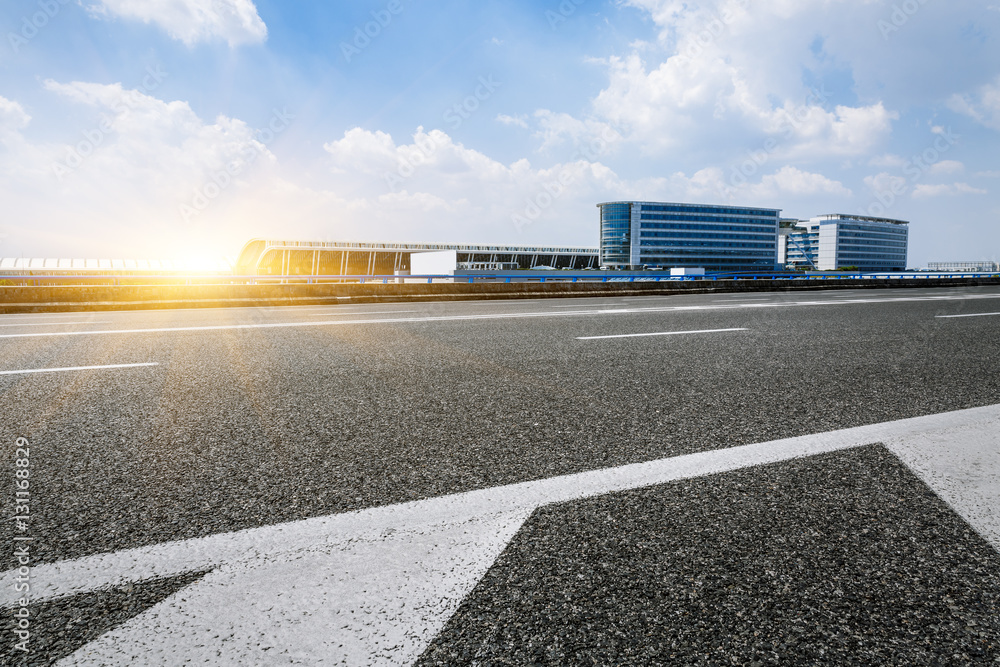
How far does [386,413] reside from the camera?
121 inches

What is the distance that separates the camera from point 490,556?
153 cm

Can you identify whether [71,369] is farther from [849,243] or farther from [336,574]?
[849,243]

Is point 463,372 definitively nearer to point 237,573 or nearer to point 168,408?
point 168,408

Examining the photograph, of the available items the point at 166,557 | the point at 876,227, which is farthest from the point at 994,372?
the point at 876,227

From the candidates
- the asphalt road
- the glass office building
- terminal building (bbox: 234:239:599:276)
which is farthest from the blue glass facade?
the asphalt road

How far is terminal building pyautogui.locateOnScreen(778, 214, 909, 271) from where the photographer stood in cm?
14738

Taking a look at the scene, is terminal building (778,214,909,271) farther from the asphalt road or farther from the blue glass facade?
the asphalt road

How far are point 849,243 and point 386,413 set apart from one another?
17672 centimetres

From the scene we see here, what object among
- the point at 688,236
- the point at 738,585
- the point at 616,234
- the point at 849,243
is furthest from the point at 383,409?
the point at 849,243

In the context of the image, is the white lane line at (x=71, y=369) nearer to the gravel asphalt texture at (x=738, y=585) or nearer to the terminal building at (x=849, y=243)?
the gravel asphalt texture at (x=738, y=585)

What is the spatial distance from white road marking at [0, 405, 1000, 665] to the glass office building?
411ft

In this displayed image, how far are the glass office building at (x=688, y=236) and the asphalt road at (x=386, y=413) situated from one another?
400ft

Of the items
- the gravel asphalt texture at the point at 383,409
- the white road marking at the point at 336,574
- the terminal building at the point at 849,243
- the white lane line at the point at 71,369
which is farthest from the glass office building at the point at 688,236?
the white road marking at the point at 336,574

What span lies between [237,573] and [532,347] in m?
4.27
